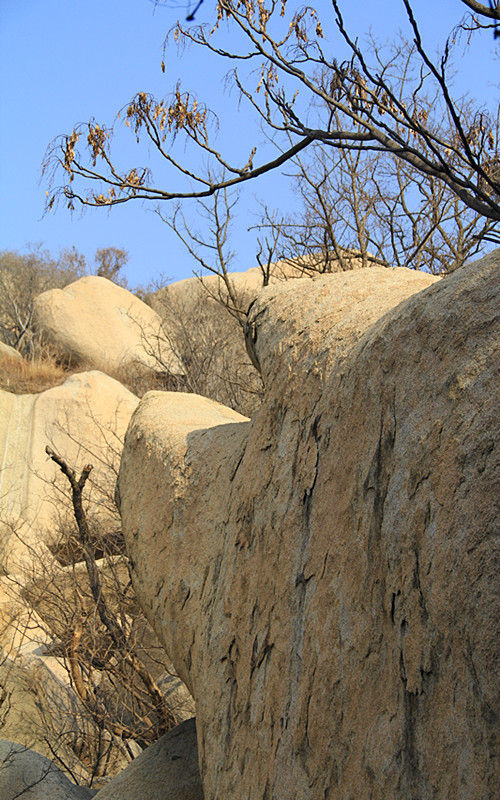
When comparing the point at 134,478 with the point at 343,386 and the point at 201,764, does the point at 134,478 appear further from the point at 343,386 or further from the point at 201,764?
the point at 343,386

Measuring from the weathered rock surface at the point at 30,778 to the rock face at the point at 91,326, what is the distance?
13497 mm

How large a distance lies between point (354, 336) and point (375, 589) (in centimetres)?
93

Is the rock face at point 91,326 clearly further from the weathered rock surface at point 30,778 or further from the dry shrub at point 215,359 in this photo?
→ the weathered rock surface at point 30,778

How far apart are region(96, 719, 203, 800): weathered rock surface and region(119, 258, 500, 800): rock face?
2.09ft

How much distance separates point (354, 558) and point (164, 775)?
7.22 feet

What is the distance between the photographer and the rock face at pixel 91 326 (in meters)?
18.0

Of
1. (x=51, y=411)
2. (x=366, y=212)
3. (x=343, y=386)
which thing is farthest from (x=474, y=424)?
(x=51, y=411)

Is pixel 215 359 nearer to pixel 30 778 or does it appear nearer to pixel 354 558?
pixel 30 778

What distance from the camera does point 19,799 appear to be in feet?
13.5

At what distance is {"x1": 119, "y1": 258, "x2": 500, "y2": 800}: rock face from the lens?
1638mm

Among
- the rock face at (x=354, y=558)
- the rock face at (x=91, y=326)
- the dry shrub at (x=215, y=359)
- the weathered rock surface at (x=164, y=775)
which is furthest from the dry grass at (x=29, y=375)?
the rock face at (x=354, y=558)

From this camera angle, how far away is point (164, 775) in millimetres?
3619

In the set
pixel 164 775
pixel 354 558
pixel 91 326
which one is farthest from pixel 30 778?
pixel 91 326

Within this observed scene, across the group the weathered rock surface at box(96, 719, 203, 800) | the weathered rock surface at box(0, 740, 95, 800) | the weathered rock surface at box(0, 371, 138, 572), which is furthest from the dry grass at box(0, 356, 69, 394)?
the weathered rock surface at box(96, 719, 203, 800)
